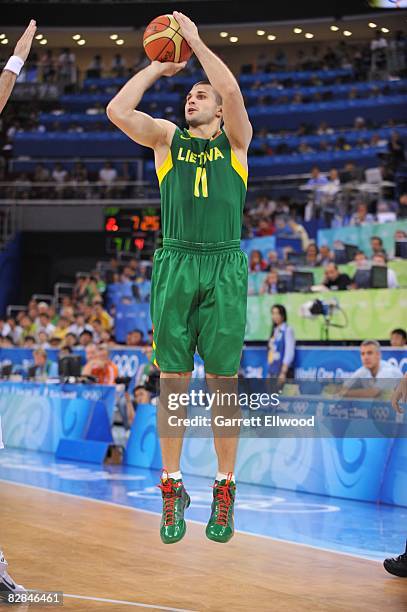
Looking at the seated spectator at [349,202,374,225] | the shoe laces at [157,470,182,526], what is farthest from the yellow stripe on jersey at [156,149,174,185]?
the seated spectator at [349,202,374,225]

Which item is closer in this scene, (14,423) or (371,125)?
(14,423)

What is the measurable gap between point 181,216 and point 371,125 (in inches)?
848

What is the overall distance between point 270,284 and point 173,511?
1032 cm

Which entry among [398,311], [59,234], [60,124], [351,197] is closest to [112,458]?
[398,311]

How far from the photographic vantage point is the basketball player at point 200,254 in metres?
5.12

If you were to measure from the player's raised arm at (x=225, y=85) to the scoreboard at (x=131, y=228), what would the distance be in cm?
→ 1872

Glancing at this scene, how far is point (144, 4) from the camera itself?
1178 inches

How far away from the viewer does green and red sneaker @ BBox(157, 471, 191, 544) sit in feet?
16.3

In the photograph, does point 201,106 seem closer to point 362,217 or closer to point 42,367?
point 362,217

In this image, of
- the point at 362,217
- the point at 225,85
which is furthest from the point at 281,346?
the point at 225,85

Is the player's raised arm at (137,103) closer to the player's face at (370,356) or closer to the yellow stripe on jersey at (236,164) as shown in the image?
the yellow stripe on jersey at (236,164)

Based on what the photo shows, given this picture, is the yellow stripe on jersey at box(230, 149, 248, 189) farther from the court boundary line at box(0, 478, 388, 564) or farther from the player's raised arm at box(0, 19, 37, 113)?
the court boundary line at box(0, 478, 388, 564)

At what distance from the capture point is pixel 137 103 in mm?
5055

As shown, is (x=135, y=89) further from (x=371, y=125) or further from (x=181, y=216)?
(x=371, y=125)
